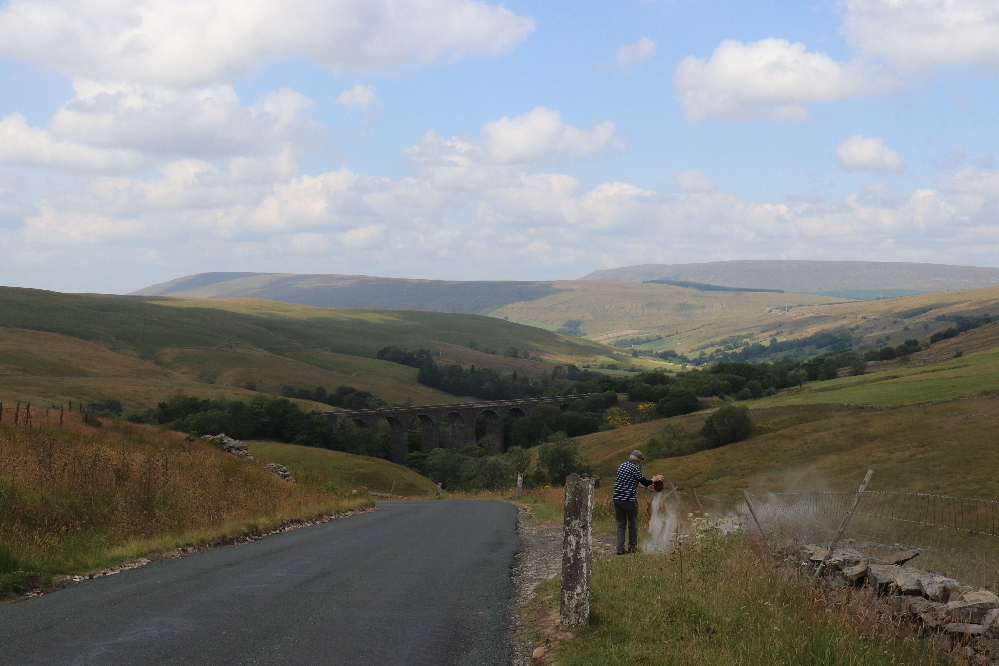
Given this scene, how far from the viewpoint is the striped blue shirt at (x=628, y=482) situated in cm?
1669

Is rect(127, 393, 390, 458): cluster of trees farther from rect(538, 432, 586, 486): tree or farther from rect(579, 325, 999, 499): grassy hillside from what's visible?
rect(538, 432, 586, 486): tree

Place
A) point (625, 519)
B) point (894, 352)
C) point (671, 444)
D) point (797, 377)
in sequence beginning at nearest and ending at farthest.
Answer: point (625, 519) → point (671, 444) → point (797, 377) → point (894, 352)

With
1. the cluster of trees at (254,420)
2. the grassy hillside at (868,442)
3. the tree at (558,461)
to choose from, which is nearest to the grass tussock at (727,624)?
the grassy hillside at (868,442)

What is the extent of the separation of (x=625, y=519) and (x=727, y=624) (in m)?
7.44

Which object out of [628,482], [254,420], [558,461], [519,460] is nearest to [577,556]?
[628,482]

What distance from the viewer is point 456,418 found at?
165 m

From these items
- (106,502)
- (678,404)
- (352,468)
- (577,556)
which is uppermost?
(577,556)

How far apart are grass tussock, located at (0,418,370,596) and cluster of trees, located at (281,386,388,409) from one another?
154648mm

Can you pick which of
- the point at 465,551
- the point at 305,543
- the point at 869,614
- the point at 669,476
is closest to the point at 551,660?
the point at 869,614

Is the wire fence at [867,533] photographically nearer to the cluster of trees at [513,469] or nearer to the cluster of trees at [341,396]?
the cluster of trees at [513,469]

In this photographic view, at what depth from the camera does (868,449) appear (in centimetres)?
5675

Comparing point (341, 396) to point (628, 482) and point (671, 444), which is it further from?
point (628, 482)

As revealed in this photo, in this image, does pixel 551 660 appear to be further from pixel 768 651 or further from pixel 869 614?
pixel 869 614

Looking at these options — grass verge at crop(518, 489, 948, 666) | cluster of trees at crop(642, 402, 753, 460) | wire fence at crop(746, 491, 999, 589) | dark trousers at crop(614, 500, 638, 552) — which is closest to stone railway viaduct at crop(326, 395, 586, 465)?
cluster of trees at crop(642, 402, 753, 460)
